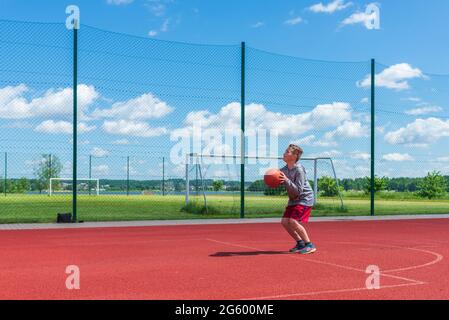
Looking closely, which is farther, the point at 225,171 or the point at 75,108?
the point at 225,171

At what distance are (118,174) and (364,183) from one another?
11533mm

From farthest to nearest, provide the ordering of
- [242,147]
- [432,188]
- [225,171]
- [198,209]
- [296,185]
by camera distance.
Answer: [432,188] < [225,171] < [198,209] < [242,147] < [296,185]

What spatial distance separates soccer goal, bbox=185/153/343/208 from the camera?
17.4m

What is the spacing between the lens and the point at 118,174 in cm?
1988

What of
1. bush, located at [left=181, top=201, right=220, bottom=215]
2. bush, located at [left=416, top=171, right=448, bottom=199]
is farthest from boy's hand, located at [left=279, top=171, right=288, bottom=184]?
bush, located at [left=416, top=171, right=448, bottom=199]

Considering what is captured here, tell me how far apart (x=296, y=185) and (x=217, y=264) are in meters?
1.61

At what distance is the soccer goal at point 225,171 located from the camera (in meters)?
17.4

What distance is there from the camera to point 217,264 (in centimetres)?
705

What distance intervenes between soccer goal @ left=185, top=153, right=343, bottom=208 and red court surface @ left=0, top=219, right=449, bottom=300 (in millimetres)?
5490

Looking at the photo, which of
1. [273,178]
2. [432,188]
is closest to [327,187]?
[432,188]

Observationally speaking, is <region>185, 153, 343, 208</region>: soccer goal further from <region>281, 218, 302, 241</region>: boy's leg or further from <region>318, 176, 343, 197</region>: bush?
<region>281, 218, 302, 241</region>: boy's leg

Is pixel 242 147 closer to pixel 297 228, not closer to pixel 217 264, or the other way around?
pixel 297 228
